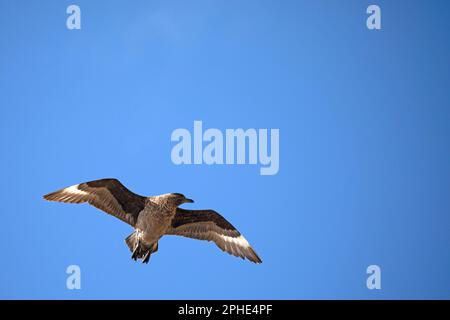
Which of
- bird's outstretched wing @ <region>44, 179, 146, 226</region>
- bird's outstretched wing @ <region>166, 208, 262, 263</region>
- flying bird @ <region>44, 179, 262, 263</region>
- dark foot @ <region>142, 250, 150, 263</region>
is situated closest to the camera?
dark foot @ <region>142, 250, 150, 263</region>

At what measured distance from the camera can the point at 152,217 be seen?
8.02 metres

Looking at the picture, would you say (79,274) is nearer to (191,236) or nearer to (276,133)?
(191,236)

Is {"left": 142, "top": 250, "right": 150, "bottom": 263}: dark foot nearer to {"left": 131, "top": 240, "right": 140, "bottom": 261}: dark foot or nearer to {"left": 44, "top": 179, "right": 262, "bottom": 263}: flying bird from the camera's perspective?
{"left": 44, "top": 179, "right": 262, "bottom": 263}: flying bird

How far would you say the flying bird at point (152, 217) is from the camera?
795 cm

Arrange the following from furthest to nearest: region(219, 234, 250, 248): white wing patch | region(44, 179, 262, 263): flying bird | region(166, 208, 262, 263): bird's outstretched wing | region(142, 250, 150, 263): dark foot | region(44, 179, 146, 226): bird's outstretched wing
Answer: region(219, 234, 250, 248): white wing patch < region(166, 208, 262, 263): bird's outstretched wing < region(44, 179, 146, 226): bird's outstretched wing < region(44, 179, 262, 263): flying bird < region(142, 250, 150, 263): dark foot

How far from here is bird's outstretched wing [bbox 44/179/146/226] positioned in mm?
8102

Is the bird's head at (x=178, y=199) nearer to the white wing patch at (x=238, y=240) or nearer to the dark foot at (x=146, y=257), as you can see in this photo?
the dark foot at (x=146, y=257)

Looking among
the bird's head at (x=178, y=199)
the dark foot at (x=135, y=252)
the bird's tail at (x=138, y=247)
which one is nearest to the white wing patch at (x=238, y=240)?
the bird's head at (x=178, y=199)

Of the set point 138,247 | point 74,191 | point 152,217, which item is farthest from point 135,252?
point 74,191

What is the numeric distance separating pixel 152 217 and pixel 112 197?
2.06 ft

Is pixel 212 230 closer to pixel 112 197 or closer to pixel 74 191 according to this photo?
pixel 112 197

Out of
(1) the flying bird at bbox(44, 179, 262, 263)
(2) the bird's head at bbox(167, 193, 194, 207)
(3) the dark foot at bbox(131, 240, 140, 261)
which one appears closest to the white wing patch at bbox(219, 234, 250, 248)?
(1) the flying bird at bbox(44, 179, 262, 263)
